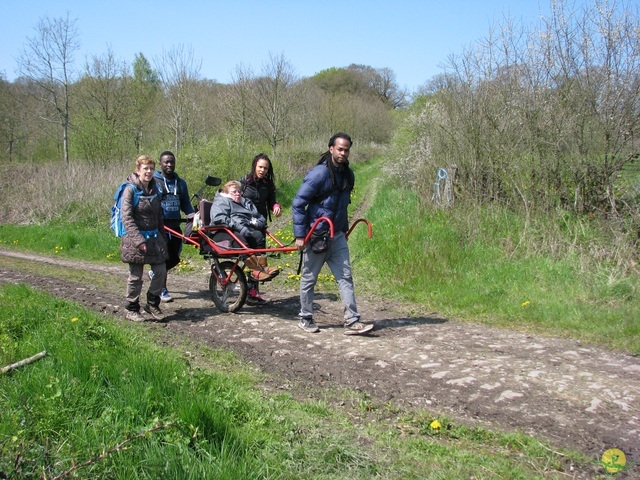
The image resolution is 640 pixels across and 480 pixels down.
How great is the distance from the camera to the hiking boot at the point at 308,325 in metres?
6.51

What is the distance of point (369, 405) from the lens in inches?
177

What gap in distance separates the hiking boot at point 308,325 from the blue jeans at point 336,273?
7 cm

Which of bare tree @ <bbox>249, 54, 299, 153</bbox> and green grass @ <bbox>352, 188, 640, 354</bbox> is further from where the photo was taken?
bare tree @ <bbox>249, 54, 299, 153</bbox>

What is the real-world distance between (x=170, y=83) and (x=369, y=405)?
22042 millimetres

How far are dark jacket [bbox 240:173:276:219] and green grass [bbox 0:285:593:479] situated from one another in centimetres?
358

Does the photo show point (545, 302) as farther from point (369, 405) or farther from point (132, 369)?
point (132, 369)

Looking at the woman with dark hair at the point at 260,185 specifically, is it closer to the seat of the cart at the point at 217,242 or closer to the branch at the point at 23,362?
the seat of the cart at the point at 217,242

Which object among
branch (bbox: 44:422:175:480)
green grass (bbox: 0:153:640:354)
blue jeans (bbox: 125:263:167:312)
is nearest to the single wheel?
blue jeans (bbox: 125:263:167:312)

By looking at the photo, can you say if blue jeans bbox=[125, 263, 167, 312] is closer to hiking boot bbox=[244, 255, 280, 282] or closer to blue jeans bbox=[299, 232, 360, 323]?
hiking boot bbox=[244, 255, 280, 282]

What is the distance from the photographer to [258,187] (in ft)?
26.4

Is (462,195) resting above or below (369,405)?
above

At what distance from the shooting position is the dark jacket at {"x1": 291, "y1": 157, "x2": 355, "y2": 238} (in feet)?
20.6

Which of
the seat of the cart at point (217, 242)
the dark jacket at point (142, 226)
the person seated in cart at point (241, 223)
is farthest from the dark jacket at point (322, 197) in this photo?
the dark jacket at point (142, 226)

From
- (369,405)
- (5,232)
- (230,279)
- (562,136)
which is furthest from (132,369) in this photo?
(5,232)
